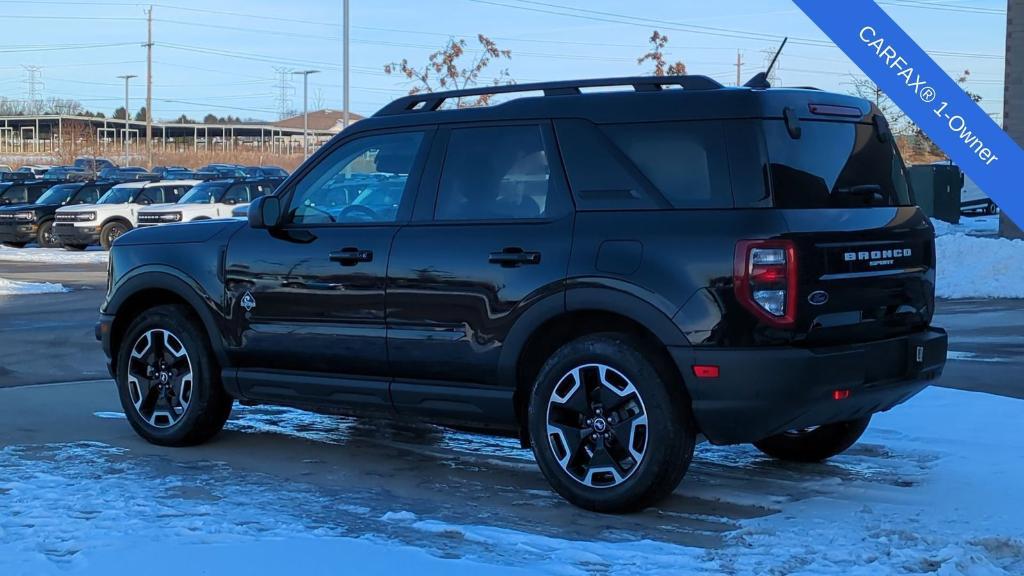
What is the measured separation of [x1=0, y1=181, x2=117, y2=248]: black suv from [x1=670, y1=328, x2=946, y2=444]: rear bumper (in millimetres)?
27921

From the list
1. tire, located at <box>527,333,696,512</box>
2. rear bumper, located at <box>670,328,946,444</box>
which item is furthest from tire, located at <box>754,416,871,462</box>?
tire, located at <box>527,333,696,512</box>

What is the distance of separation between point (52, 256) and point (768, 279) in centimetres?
2500

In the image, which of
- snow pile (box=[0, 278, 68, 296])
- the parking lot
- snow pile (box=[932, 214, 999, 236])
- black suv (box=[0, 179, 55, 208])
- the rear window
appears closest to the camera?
the parking lot

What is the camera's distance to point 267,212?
22.9ft

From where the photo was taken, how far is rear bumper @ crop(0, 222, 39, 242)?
31.6 meters

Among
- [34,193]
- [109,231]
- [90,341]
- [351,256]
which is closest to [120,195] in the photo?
[109,231]

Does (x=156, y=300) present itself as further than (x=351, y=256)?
Yes

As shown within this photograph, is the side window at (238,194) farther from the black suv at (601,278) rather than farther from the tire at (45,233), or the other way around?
the black suv at (601,278)

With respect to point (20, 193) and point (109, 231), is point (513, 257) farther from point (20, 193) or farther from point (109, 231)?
point (20, 193)

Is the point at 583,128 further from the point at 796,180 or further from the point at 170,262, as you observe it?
the point at 170,262

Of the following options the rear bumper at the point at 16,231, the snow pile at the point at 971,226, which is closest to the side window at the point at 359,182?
the snow pile at the point at 971,226

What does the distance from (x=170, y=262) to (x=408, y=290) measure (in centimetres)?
180

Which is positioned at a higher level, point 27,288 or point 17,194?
point 17,194

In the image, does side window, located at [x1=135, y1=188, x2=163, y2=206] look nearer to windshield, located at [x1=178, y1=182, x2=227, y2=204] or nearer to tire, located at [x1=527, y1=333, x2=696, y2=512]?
windshield, located at [x1=178, y1=182, x2=227, y2=204]
